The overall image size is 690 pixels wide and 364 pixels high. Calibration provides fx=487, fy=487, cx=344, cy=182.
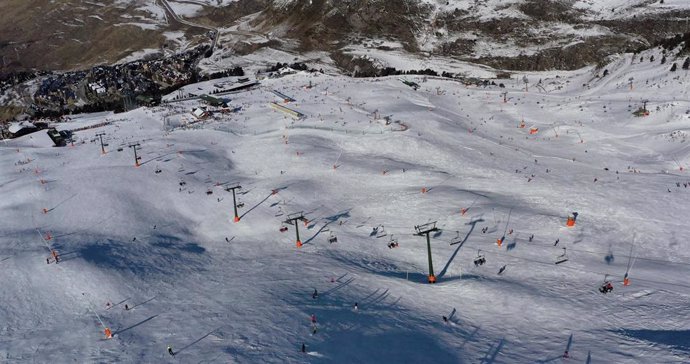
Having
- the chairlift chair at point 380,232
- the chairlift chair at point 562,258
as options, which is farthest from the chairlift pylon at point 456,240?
the chairlift chair at point 562,258

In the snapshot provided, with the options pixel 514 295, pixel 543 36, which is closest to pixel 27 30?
pixel 543 36

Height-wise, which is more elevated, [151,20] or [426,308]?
[151,20]

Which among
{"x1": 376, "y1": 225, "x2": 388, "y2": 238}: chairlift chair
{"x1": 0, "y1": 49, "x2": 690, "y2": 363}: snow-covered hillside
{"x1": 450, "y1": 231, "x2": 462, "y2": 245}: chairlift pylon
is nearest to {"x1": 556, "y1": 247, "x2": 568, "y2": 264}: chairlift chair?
{"x1": 0, "y1": 49, "x2": 690, "y2": 363}: snow-covered hillside

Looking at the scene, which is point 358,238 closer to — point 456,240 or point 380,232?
point 380,232

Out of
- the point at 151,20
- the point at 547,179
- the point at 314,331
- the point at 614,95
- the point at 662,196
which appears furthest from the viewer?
the point at 151,20

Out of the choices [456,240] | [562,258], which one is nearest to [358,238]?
[456,240]

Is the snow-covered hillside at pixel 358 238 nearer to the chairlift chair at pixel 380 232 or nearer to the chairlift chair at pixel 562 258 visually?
the chairlift chair at pixel 380 232

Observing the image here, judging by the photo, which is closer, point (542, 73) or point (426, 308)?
point (426, 308)

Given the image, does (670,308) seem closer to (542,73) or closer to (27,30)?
(542,73)

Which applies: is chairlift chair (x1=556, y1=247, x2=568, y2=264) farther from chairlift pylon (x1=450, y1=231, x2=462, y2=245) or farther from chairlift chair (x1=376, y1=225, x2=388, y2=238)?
chairlift chair (x1=376, y1=225, x2=388, y2=238)
